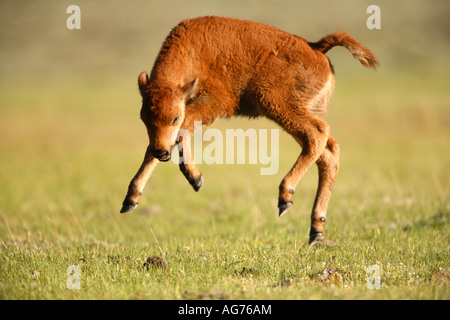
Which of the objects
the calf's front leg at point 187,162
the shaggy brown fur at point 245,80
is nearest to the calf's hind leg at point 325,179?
the shaggy brown fur at point 245,80

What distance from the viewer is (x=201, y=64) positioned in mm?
6484

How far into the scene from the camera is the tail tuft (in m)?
7.07

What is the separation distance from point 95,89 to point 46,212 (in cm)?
3224

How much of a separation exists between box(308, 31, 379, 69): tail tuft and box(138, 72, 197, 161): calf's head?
5.97ft

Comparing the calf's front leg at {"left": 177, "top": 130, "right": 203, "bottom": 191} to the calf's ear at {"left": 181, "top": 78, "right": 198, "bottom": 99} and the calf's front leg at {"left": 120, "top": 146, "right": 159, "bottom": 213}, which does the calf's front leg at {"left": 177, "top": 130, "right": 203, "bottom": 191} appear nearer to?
the calf's front leg at {"left": 120, "top": 146, "right": 159, "bottom": 213}

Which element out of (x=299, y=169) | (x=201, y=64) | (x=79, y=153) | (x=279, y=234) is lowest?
(x=79, y=153)

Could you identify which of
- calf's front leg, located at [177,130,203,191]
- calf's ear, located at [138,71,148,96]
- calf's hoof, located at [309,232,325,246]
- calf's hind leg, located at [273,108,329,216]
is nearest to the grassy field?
calf's hoof, located at [309,232,325,246]

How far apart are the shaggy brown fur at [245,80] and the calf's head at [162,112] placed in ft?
0.07

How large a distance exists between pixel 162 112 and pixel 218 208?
248 inches

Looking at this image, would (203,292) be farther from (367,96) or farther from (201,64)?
(367,96)

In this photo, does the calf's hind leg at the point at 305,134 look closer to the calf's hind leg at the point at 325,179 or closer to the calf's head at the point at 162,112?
the calf's hind leg at the point at 325,179

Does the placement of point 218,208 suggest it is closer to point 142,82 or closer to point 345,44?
point 345,44
